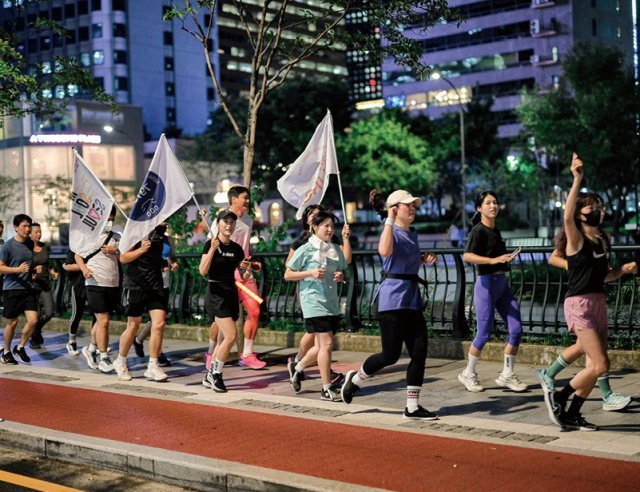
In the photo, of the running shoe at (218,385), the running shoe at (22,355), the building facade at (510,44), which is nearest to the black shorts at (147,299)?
the running shoe at (218,385)

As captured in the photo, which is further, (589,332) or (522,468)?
(589,332)

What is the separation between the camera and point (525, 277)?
11.9m

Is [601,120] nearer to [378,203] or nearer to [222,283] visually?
[222,283]

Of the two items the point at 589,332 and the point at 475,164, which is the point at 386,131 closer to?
the point at 475,164

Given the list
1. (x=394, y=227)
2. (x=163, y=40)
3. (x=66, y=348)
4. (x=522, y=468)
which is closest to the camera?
(x=522, y=468)

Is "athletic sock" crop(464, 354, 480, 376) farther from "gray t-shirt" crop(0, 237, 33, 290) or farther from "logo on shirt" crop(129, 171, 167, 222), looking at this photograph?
"gray t-shirt" crop(0, 237, 33, 290)

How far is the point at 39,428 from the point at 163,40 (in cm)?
10426

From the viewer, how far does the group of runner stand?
7.25 meters

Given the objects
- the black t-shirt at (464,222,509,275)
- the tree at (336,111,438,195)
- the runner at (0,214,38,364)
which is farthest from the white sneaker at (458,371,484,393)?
the tree at (336,111,438,195)

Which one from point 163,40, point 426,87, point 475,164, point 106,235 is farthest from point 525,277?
point 163,40

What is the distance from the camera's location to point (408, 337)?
8055 mm

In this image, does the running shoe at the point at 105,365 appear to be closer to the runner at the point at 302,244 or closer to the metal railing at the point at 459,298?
the runner at the point at 302,244

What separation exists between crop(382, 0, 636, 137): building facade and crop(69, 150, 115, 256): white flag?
7695 centimetres

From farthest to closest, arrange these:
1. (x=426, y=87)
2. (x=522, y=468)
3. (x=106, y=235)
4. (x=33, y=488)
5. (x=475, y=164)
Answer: (x=426, y=87) < (x=475, y=164) < (x=106, y=235) < (x=33, y=488) < (x=522, y=468)
